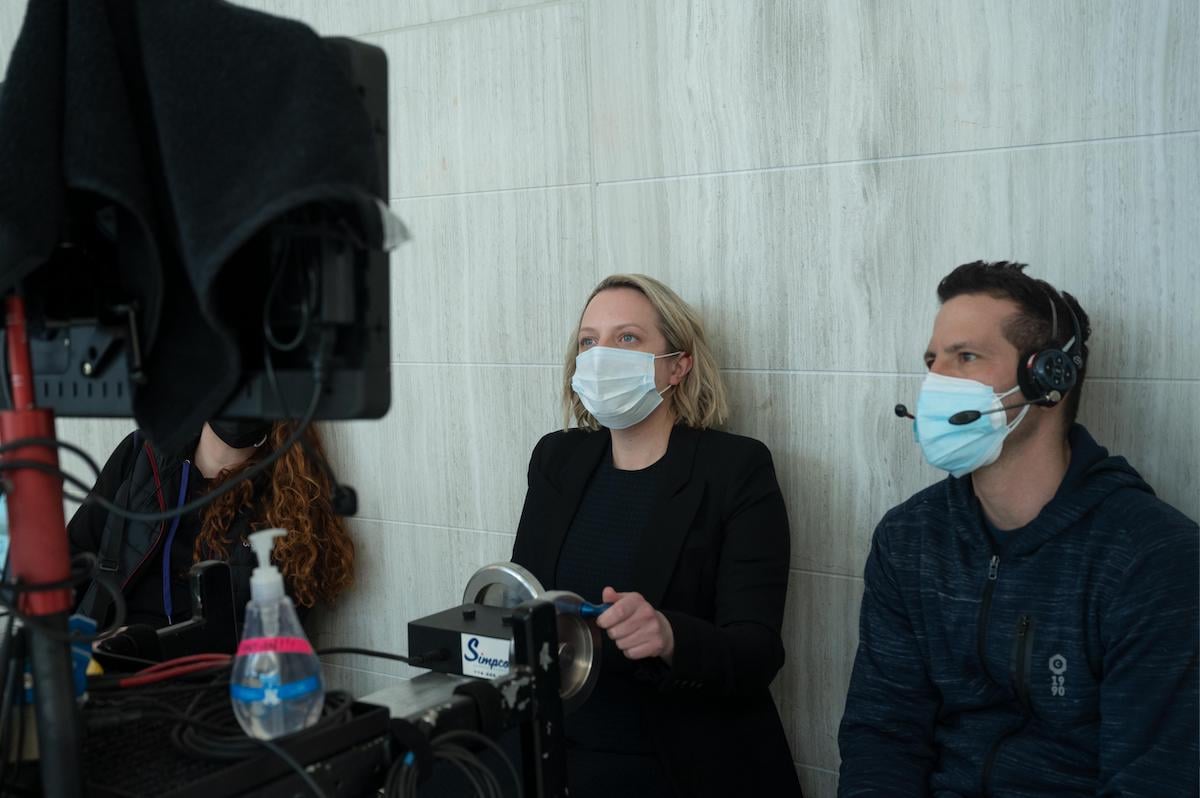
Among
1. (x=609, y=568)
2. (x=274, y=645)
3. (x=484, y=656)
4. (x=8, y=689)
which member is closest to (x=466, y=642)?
(x=484, y=656)

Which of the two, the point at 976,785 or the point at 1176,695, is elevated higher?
the point at 1176,695

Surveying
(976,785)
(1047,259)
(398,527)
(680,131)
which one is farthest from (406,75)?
(976,785)

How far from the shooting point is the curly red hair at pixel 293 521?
2688 mm

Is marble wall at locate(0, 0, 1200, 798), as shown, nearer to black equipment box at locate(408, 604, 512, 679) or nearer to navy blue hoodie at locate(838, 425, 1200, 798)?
navy blue hoodie at locate(838, 425, 1200, 798)

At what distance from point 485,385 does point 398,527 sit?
0.53 metres

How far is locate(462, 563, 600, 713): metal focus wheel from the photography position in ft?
4.65

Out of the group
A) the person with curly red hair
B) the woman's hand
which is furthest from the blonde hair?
the person with curly red hair

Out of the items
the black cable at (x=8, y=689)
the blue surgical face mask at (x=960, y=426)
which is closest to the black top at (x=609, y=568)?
the blue surgical face mask at (x=960, y=426)

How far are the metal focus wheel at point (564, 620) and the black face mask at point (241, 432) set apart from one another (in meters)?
1.24

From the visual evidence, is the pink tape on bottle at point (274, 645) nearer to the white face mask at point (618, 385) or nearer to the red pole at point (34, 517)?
the red pole at point (34, 517)

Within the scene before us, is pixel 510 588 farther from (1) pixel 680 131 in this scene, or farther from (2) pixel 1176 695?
(1) pixel 680 131

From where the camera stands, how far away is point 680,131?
249 centimetres

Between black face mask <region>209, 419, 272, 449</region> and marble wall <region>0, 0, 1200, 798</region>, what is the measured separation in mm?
424

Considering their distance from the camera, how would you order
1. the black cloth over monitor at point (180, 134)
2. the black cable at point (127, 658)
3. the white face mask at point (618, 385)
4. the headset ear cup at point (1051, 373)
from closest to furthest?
the black cloth over monitor at point (180, 134) → the black cable at point (127, 658) → the headset ear cup at point (1051, 373) → the white face mask at point (618, 385)
